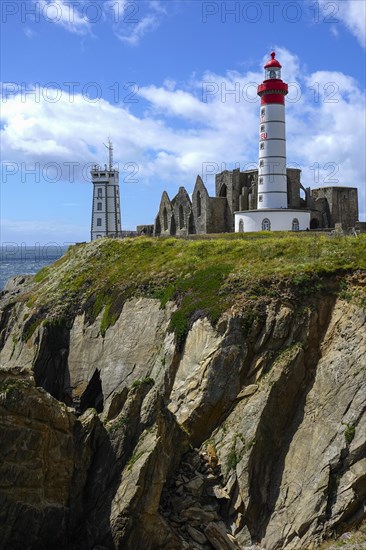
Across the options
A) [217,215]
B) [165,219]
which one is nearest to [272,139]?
[217,215]

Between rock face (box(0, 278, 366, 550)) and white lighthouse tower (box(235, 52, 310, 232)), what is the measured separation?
1152 inches

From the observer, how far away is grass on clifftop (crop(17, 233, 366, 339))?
33.8 metres

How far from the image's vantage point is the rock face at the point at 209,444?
76.2ft

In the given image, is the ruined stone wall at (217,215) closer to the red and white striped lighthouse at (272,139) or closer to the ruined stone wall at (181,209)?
the ruined stone wall at (181,209)

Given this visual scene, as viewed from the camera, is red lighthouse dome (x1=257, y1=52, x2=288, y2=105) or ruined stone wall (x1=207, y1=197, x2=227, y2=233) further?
ruined stone wall (x1=207, y1=197, x2=227, y2=233)

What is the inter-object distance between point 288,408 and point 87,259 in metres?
25.5

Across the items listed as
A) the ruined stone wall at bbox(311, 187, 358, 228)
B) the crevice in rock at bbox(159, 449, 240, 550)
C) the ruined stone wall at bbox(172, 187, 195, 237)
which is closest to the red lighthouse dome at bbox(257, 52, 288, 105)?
the ruined stone wall at bbox(311, 187, 358, 228)

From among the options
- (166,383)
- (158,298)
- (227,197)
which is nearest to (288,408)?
(166,383)

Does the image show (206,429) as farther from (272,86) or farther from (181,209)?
(181,209)

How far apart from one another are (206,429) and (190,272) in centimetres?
1199

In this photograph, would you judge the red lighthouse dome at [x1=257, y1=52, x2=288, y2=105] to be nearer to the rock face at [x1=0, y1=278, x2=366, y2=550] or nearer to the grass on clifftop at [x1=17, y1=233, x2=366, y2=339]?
the grass on clifftop at [x1=17, y1=233, x2=366, y2=339]

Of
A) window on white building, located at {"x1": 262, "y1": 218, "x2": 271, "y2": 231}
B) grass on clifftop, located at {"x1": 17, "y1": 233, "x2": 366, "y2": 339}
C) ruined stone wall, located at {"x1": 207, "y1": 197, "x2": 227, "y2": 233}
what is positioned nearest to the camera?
grass on clifftop, located at {"x1": 17, "y1": 233, "x2": 366, "y2": 339}

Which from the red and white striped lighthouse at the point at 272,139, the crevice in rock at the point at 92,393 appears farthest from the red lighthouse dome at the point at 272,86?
the crevice in rock at the point at 92,393

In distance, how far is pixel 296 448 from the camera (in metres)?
28.0
